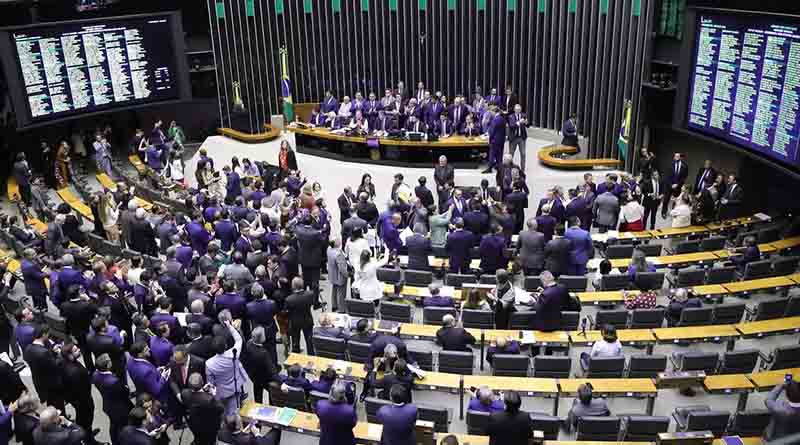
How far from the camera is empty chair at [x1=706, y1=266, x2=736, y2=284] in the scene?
33.2 feet

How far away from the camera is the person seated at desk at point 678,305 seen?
889 cm

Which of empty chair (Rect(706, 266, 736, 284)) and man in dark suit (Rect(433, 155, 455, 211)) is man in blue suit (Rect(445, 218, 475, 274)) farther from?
empty chair (Rect(706, 266, 736, 284))

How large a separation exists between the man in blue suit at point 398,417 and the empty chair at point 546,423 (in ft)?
4.48

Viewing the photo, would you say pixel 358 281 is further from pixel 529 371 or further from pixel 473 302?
pixel 529 371

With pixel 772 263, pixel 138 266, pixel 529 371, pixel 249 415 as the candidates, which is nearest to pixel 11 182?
pixel 138 266

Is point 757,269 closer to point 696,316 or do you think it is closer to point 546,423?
point 696,316

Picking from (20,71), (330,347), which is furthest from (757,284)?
(20,71)

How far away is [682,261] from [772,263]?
4.05 ft

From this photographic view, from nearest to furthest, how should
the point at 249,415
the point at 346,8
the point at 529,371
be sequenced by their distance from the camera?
the point at 249,415 < the point at 529,371 < the point at 346,8

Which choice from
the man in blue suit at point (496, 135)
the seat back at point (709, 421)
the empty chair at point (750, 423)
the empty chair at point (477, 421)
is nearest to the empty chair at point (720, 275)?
the empty chair at point (750, 423)

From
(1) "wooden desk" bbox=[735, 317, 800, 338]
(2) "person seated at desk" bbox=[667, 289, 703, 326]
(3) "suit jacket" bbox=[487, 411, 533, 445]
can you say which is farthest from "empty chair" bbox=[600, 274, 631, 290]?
(3) "suit jacket" bbox=[487, 411, 533, 445]

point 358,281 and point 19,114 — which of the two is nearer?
point 358,281

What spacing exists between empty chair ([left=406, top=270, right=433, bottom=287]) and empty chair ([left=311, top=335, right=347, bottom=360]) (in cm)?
219

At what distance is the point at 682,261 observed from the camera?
10672mm
